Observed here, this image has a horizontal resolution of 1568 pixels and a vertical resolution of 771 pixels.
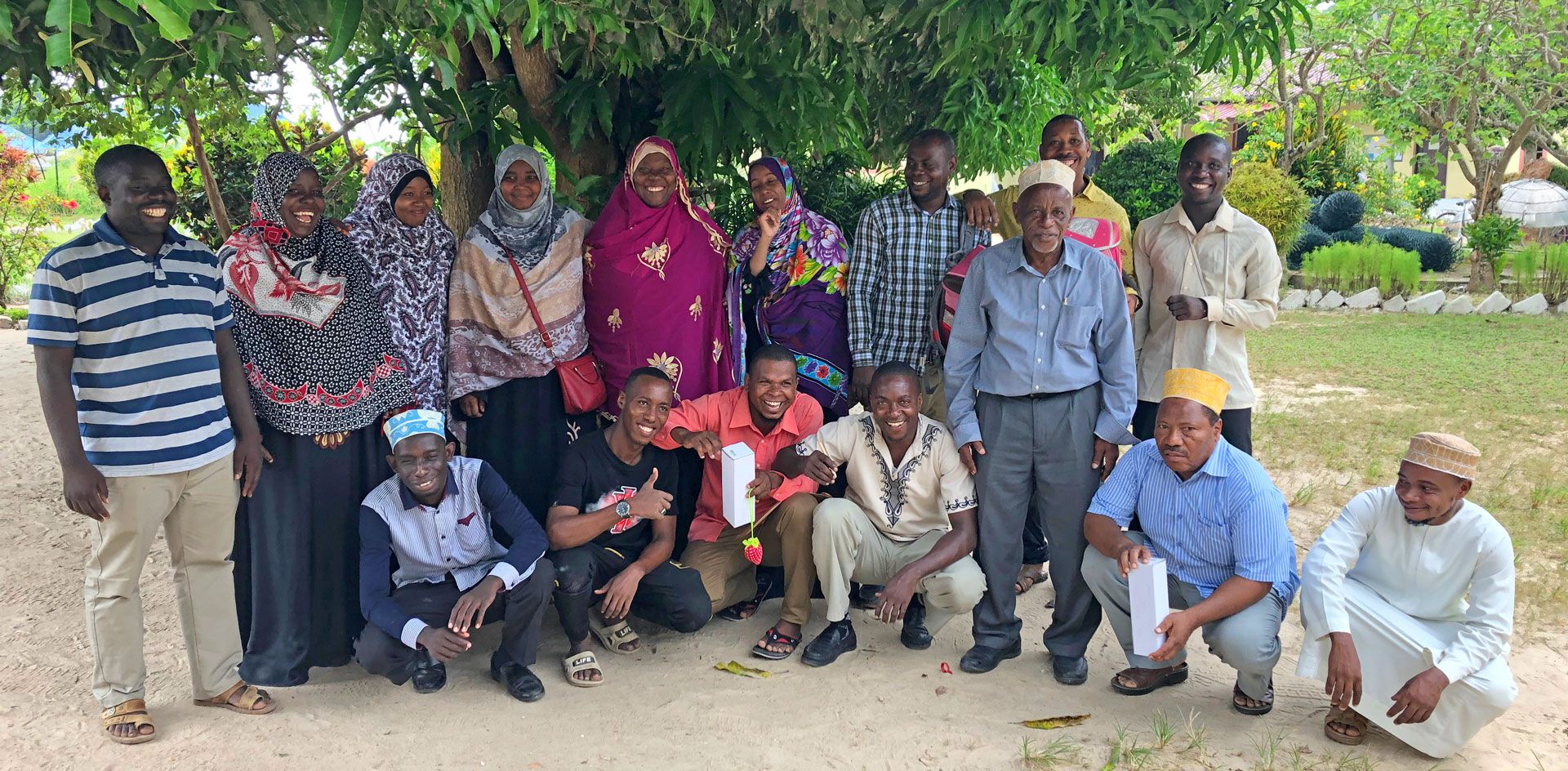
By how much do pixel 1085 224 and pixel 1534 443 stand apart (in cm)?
497

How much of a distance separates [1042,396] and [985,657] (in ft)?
3.30

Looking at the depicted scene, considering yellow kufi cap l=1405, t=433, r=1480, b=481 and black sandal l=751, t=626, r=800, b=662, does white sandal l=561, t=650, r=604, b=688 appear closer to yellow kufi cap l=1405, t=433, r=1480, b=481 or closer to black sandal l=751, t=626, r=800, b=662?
black sandal l=751, t=626, r=800, b=662

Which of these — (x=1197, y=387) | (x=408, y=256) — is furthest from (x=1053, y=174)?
(x=408, y=256)

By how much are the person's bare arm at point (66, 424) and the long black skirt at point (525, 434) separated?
55.0 inches

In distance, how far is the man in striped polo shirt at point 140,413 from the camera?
310cm

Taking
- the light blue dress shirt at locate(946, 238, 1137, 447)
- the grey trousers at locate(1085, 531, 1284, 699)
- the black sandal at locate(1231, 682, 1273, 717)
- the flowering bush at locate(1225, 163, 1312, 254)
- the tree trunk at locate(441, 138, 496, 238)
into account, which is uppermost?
the flowering bush at locate(1225, 163, 1312, 254)

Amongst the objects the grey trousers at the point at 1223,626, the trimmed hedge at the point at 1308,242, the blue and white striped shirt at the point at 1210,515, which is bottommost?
the grey trousers at the point at 1223,626

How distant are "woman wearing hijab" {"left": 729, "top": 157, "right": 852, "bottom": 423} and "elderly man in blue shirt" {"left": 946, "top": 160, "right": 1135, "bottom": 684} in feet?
2.24

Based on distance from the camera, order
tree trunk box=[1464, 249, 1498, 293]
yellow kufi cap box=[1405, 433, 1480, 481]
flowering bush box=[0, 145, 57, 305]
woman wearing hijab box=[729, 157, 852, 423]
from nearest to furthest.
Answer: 1. yellow kufi cap box=[1405, 433, 1480, 481]
2. woman wearing hijab box=[729, 157, 852, 423]
3. flowering bush box=[0, 145, 57, 305]
4. tree trunk box=[1464, 249, 1498, 293]

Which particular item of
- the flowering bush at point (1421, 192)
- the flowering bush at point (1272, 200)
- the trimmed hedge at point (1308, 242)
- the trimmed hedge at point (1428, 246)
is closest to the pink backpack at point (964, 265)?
the flowering bush at point (1272, 200)

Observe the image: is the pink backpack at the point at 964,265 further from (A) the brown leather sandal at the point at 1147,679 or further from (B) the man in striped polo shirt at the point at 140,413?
(B) the man in striped polo shirt at the point at 140,413

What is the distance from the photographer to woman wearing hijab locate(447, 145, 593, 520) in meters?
4.10

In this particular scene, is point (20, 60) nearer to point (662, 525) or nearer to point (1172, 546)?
point (662, 525)

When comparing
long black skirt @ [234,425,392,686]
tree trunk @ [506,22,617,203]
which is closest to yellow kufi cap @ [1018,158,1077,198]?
tree trunk @ [506,22,617,203]
